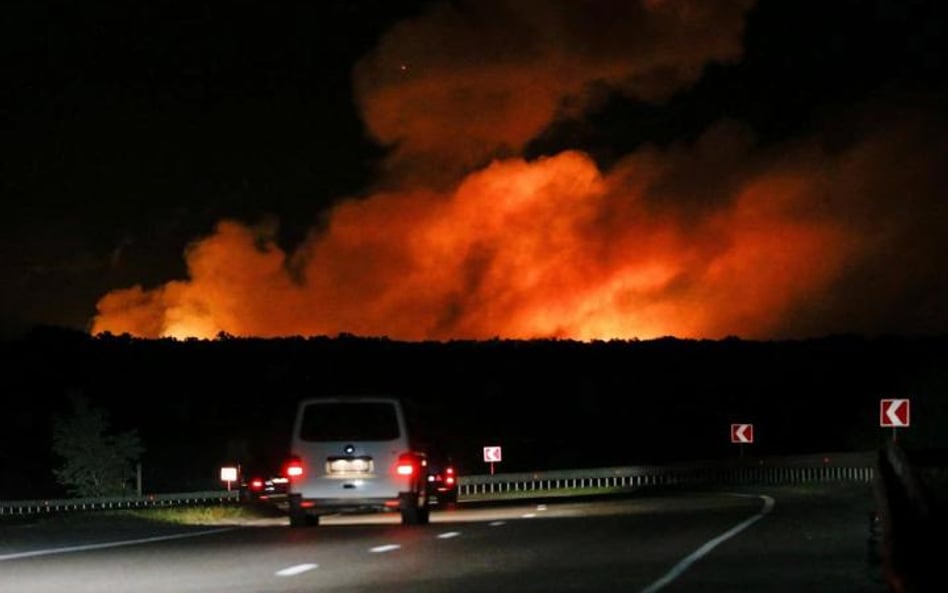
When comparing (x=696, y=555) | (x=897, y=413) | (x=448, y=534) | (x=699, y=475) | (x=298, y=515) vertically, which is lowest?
(x=696, y=555)

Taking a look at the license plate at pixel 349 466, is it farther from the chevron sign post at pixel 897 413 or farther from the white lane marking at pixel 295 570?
the chevron sign post at pixel 897 413

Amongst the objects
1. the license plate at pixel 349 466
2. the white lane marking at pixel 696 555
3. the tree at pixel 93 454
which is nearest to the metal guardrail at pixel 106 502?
the tree at pixel 93 454

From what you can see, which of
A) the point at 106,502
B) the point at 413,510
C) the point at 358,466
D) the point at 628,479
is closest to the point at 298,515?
the point at 358,466

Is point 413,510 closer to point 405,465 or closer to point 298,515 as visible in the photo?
point 405,465

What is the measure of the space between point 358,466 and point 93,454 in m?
52.7

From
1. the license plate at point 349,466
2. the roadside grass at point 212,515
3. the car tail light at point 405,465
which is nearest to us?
the car tail light at point 405,465

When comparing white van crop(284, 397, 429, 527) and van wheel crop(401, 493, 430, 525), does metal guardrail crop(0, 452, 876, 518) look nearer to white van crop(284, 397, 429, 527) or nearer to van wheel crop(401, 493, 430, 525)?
white van crop(284, 397, 429, 527)

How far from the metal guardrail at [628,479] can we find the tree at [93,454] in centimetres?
A: 852

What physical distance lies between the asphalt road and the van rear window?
4.69 feet

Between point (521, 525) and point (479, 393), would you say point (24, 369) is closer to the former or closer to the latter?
point (479, 393)

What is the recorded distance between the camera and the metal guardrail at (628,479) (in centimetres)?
6969

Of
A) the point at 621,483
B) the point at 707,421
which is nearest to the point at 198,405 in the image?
the point at 707,421

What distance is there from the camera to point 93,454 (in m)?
82.6

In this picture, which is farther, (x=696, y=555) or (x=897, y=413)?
(x=897, y=413)
